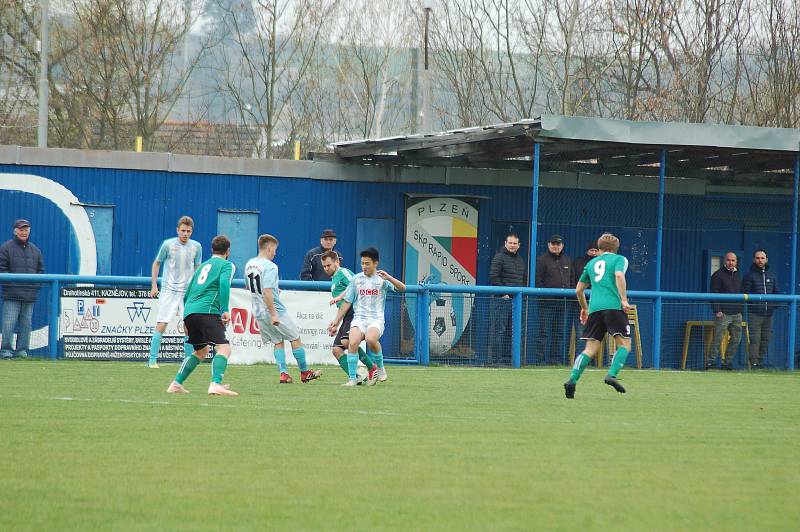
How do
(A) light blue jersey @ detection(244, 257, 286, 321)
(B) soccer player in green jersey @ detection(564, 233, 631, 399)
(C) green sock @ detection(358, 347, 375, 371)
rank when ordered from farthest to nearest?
(C) green sock @ detection(358, 347, 375, 371) < (A) light blue jersey @ detection(244, 257, 286, 321) < (B) soccer player in green jersey @ detection(564, 233, 631, 399)

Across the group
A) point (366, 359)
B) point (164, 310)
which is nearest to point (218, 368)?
point (366, 359)

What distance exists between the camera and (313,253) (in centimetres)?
1880

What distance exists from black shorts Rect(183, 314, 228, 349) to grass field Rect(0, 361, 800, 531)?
62 centimetres

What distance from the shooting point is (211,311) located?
1247cm

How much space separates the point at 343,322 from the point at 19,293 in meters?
5.56

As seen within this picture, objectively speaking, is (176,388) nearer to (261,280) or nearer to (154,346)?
(261,280)

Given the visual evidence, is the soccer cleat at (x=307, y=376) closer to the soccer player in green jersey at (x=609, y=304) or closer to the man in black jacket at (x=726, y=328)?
the soccer player in green jersey at (x=609, y=304)

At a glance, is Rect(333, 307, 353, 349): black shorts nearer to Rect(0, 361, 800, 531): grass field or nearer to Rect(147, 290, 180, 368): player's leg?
Rect(0, 361, 800, 531): grass field

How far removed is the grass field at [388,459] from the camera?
6438 millimetres

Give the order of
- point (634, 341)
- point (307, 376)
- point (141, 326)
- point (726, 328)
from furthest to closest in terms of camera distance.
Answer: point (726, 328) → point (634, 341) → point (141, 326) → point (307, 376)

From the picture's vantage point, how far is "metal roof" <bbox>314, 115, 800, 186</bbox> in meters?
19.5

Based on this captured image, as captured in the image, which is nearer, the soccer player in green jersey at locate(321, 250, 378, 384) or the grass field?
the grass field

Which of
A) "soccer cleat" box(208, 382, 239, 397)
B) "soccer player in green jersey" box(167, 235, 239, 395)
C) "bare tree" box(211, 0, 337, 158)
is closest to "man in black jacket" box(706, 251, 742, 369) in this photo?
"soccer cleat" box(208, 382, 239, 397)

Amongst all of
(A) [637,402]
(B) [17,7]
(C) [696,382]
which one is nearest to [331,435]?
(A) [637,402]
